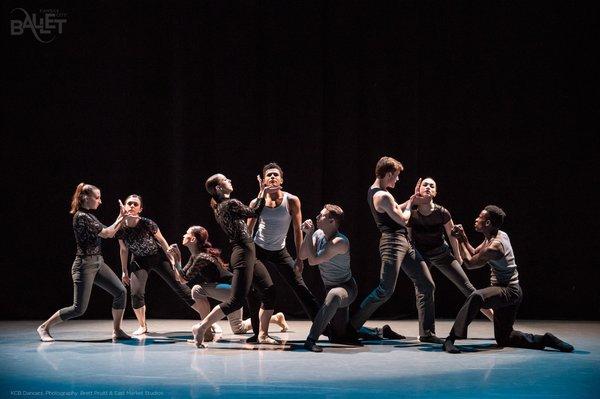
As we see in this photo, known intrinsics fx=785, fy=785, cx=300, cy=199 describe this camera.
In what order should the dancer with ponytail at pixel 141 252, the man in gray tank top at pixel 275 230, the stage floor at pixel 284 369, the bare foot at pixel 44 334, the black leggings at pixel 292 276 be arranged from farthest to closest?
1. the dancer with ponytail at pixel 141 252
2. the bare foot at pixel 44 334
3. the man in gray tank top at pixel 275 230
4. the black leggings at pixel 292 276
5. the stage floor at pixel 284 369

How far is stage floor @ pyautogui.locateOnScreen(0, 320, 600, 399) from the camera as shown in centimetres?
450

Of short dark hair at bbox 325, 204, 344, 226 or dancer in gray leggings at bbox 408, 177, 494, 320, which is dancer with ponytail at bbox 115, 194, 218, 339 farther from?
dancer in gray leggings at bbox 408, 177, 494, 320

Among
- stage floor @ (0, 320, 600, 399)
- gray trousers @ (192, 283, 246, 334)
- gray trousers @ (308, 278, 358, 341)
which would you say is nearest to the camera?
stage floor @ (0, 320, 600, 399)

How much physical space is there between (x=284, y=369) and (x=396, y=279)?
58.0 inches

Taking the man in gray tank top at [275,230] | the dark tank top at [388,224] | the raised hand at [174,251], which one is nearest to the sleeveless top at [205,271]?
the raised hand at [174,251]

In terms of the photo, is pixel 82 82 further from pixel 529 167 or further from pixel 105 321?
pixel 529 167

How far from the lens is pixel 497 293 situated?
5.88 metres

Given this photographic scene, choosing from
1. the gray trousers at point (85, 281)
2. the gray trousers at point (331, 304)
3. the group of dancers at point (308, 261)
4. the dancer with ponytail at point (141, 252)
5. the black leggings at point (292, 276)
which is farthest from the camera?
the dancer with ponytail at point (141, 252)

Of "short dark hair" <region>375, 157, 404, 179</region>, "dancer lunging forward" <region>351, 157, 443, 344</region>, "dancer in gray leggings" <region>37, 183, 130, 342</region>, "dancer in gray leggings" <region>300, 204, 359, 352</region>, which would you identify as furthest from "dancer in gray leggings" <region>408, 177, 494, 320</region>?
"dancer in gray leggings" <region>37, 183, 130, 342</region>

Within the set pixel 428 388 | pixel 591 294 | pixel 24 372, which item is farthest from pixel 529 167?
pixel 24 372

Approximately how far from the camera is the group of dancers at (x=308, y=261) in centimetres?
589

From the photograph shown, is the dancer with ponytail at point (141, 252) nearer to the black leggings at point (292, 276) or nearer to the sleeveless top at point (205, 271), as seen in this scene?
the sleeveless top at point (205, 271)

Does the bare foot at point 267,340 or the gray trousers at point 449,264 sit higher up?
the gray trousers at point 449,264

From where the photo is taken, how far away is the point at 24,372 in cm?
506
